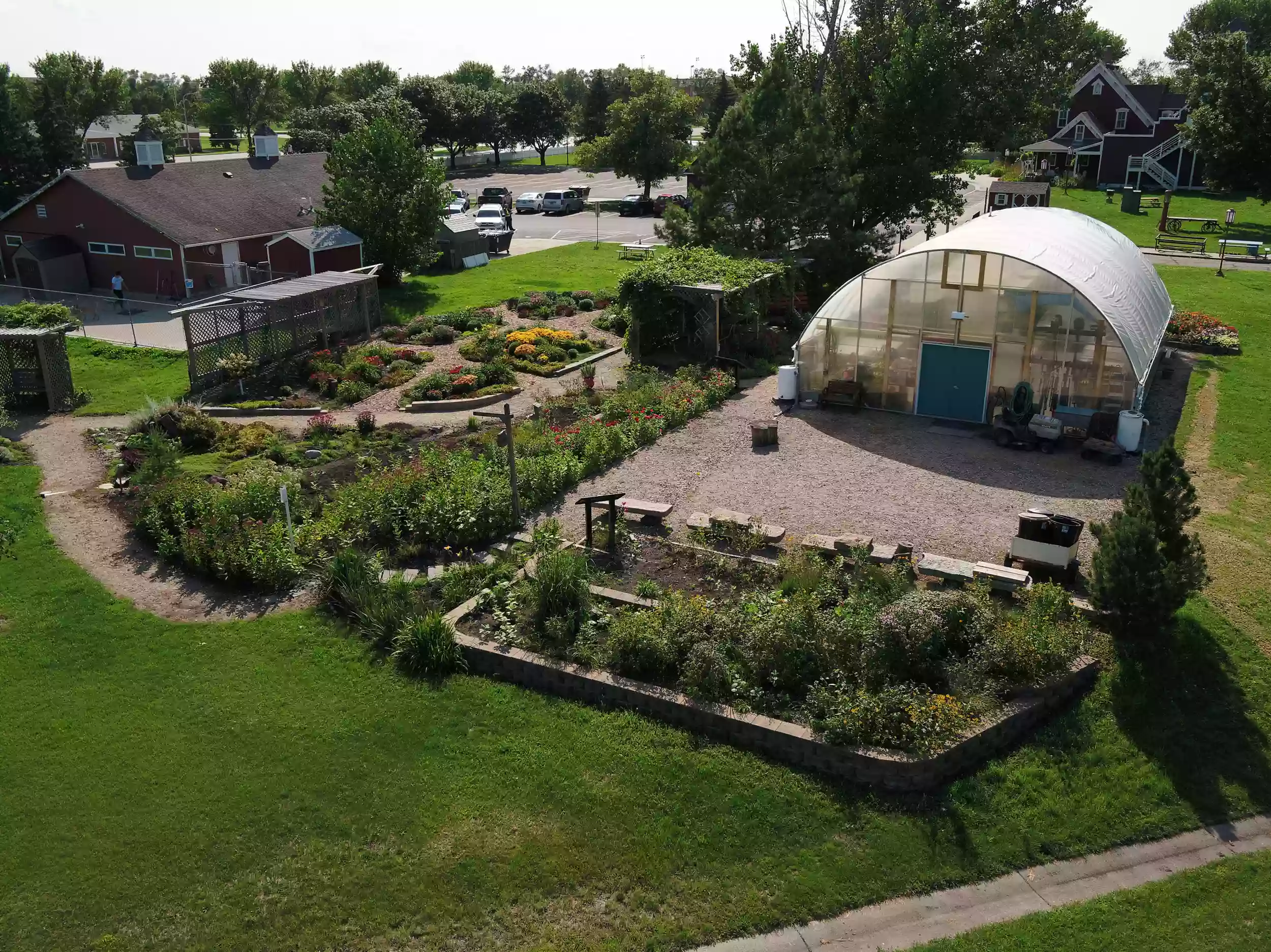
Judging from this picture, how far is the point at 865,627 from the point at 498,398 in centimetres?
1365

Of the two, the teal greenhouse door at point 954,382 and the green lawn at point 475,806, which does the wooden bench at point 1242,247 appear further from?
the green lawn at point 475,806

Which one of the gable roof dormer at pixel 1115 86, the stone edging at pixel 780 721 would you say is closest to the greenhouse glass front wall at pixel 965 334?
the stone edging at pixel 780 721

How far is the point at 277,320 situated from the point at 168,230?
11.8m

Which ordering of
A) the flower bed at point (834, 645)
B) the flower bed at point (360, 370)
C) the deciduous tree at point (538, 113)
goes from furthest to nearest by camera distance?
the deciduous tree at point (538, 113) < the flower bed at point (360, 370) < the flower bed at point (834, 645)

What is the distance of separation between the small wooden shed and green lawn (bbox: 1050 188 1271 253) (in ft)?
131

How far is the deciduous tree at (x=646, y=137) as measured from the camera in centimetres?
5419

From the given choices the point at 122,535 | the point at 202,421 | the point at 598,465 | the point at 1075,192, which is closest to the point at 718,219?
the point at 598,465

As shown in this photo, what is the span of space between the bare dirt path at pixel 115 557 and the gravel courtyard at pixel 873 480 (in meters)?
5.24

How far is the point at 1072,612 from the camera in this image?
1245 cm

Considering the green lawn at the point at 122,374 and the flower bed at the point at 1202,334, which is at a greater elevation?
the flower bed at the point at 1202,334

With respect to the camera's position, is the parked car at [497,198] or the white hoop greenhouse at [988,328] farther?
the parked car at [497,198]

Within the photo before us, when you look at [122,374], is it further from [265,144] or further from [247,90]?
[247,90]

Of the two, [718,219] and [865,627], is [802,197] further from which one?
[865,627]

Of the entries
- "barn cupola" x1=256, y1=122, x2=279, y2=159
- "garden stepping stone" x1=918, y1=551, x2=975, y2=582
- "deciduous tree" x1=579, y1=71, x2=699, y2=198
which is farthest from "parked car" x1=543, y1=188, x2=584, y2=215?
"garden stepping stone" x1=918, y1=551, x2=975, y2=582
